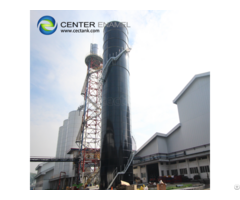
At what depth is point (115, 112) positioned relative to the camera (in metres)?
26.1

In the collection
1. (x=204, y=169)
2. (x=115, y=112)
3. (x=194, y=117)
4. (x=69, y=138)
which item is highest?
(x=115, y=112)

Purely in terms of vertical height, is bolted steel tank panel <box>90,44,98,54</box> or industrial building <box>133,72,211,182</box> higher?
bolted steel tank panel <box>90,44,98,54</box>

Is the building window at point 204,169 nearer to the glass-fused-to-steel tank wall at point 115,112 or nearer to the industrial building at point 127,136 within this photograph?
the industrial building at point 127,136

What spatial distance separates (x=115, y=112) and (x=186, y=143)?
60.5 ft

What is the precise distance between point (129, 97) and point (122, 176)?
12.7 meters

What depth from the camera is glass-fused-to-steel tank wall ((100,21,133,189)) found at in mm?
23688

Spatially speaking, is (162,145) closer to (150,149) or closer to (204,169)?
(150,149)

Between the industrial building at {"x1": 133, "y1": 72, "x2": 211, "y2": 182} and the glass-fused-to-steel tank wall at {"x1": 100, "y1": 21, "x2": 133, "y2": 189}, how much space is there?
45.4ft

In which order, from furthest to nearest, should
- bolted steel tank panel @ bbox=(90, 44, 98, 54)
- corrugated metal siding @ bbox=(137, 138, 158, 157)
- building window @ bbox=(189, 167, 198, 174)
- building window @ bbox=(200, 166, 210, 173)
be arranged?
bolted steel tank panel @ bbox=(90, 44, 98, 54) < corrugated metal siding @ bbox=(137, 138, 158, 157) < building window @ bbox=(189, 167, 198, 174) < building window @ bbox=(200, 166, 210, 173)
